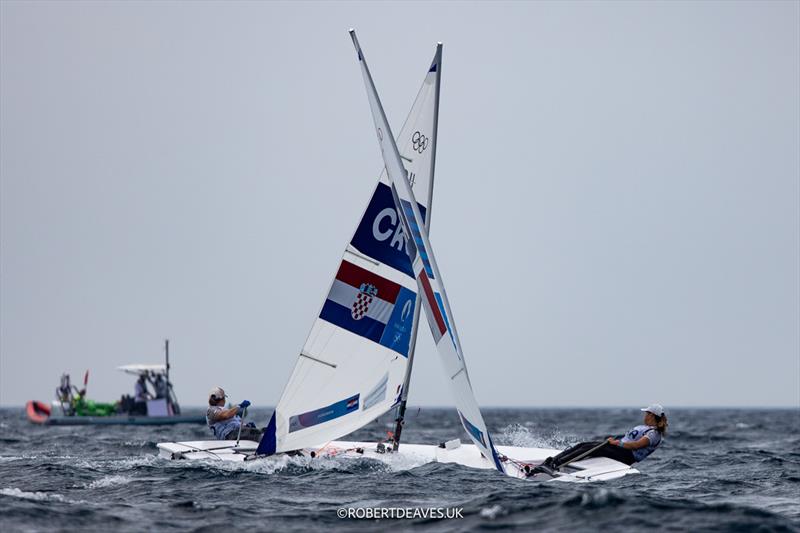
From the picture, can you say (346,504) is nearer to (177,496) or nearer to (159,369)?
(177,496)

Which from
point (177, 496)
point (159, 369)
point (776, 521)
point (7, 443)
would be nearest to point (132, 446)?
point (7, 443)

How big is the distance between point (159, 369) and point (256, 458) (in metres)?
32.9

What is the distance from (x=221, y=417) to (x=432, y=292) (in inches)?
246

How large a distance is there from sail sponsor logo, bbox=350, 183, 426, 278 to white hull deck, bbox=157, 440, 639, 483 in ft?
11.1

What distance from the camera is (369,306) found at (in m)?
16.6

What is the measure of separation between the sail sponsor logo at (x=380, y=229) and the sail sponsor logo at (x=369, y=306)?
36 cm

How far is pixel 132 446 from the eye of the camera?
1008 inches

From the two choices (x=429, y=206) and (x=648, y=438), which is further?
(x=429, y=206)

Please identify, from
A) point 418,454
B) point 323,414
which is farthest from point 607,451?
point 323,414

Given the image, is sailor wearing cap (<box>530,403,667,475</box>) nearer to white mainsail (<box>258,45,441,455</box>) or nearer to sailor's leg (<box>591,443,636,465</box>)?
sailor's leg (<box>591,443,636,465</box>)

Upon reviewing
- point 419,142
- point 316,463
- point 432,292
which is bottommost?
point 316,463

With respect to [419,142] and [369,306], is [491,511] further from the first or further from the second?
[419,142]

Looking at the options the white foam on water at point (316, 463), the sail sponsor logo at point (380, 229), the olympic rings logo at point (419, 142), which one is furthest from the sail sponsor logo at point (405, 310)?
the olympic rings logo at point (419, 142)

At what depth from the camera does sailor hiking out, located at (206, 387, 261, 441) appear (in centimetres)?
1798
